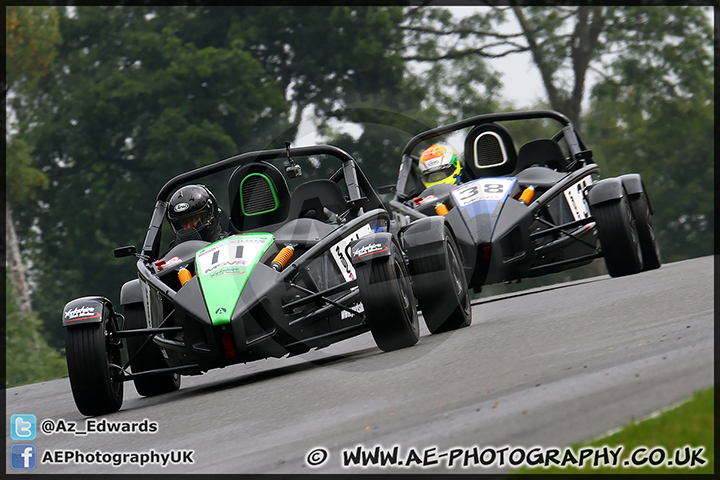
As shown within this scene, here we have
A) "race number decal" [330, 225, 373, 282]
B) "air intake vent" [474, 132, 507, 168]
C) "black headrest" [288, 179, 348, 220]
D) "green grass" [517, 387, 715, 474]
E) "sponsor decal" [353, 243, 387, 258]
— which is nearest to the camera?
"green grass" [517, 387, 715, 474]

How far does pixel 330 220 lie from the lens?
9391mm

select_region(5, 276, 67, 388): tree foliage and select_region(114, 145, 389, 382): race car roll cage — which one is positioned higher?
select_region(114, 145, 389, 382): race car roll cage

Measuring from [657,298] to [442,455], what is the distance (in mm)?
4569

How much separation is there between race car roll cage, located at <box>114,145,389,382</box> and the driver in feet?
0.52

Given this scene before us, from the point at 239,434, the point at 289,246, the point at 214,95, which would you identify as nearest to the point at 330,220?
the point at 289,246

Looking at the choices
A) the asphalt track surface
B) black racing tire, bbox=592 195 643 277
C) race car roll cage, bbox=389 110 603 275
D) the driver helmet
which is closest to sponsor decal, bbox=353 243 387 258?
the asphalt track surface

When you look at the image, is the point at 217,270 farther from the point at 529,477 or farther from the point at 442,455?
the point at 529,477

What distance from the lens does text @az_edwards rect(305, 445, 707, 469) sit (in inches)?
143

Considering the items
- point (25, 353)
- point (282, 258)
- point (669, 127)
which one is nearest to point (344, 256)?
point (282, 258)

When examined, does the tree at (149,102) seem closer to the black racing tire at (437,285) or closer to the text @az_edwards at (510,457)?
the black racing tire at (437,285)

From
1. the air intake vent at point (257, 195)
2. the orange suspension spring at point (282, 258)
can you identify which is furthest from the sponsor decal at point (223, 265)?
the air intake vent at point (257, 195)

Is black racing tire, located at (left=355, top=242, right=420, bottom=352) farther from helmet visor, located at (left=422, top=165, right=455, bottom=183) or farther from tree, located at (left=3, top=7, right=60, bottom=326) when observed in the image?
tree, located at (left=3, top=7, right=60, bottom=326)

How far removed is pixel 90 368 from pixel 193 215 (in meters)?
2.11

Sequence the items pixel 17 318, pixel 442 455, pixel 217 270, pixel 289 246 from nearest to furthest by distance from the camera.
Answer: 1. pixel 442 455
2. pixel 217 270
3. pixel 289 246
4. pixel 17 318
